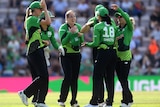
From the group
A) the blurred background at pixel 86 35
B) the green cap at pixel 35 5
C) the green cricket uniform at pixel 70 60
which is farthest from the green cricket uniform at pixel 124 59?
the blurred background at pixel 86 35

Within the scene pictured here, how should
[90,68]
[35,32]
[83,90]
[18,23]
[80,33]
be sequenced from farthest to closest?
[18,23], [90,68], [83,90], [80,33], [35,32]

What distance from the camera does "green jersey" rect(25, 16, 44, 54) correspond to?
17.0 meters

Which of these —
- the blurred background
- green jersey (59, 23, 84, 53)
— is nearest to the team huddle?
green jersey (59, 23, 84, 53)

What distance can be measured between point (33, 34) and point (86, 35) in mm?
14299

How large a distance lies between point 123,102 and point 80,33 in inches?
86.0

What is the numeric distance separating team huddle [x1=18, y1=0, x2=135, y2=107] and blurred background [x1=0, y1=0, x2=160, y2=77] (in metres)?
11.8

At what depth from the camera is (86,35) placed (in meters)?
31.3

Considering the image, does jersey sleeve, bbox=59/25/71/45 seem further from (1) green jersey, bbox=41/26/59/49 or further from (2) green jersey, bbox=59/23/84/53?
(1) green jersey, bbox=41/26/59/49

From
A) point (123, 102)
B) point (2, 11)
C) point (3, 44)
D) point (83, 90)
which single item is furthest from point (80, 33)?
point (2, 11)

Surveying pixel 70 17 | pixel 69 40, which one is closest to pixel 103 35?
pixel 69 40

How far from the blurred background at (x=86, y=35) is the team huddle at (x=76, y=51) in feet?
38.7

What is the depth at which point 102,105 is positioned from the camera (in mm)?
17906

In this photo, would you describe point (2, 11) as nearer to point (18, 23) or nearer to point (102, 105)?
point (18, 23)

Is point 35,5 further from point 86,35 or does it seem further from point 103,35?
point 86,35
